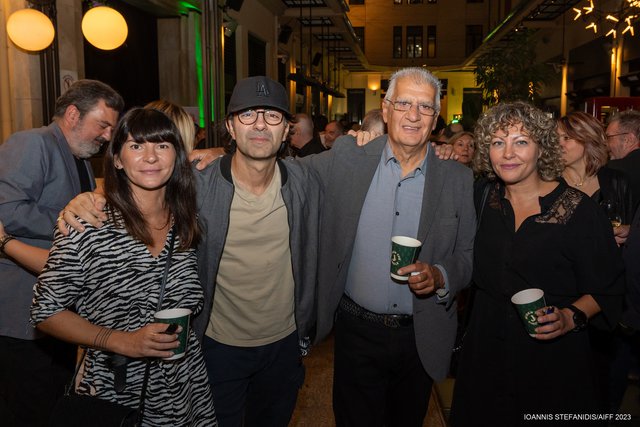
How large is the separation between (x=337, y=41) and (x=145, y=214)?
21.6m

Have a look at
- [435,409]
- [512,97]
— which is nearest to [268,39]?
[512,97]

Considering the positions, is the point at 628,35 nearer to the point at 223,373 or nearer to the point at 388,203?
the point at 388,203

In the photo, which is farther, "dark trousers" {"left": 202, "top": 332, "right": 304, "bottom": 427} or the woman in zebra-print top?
"dark trousers" {"left": 202, "top": 332, "right": 304, "bottom": 427}

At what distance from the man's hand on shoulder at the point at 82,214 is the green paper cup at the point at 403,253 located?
115cm

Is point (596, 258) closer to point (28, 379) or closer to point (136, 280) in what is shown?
point (136, 280)

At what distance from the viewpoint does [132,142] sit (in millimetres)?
1938

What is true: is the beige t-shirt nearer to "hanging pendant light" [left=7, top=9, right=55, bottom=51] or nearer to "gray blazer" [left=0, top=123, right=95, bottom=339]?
"gray blazer" [left=0, top=123, right=95, bottom=339]

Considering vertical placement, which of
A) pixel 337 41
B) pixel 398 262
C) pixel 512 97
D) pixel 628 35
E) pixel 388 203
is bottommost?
pixel 398 262

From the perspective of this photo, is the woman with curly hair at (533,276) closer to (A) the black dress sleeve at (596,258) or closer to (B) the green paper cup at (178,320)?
(A) the black dress sleeve at (596,258)

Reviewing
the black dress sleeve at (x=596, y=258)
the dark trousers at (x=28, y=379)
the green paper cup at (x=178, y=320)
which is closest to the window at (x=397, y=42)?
the black dress sleeve at (x=596, y=258)

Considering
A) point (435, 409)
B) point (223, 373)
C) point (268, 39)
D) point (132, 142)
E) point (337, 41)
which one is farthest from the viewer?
point (337, 41)

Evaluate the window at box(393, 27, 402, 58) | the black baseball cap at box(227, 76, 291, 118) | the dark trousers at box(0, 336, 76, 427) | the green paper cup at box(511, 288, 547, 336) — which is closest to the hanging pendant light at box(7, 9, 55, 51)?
the dark trousers at box(0, 336, 76, 427)

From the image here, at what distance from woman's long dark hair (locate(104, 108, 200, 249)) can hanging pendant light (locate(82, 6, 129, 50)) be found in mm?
3631

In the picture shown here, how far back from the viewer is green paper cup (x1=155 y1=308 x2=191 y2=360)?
1734 mm
